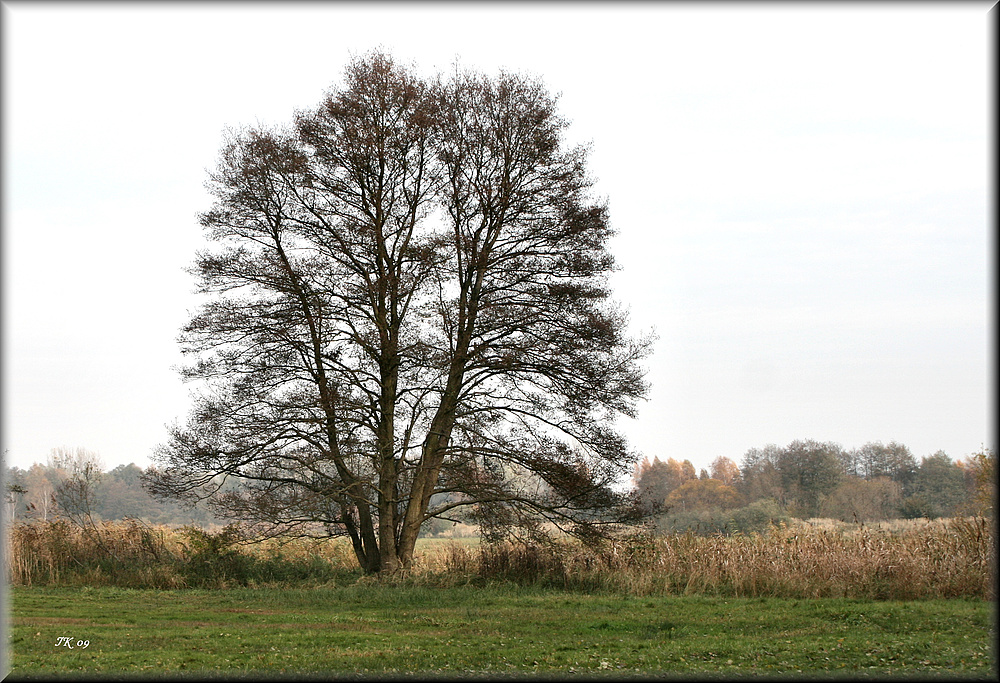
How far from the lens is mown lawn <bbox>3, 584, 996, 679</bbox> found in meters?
8.57

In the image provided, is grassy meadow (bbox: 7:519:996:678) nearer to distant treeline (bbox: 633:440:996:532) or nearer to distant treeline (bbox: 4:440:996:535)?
distant treeline (bbox: 4:440:996:535)

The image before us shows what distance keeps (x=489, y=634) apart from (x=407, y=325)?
9.00 metres

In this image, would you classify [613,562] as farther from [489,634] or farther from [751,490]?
[751,490]

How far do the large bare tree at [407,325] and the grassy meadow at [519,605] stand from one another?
1600 millimetres

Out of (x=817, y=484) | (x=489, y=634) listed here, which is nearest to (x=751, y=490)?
(x=817, y=484)

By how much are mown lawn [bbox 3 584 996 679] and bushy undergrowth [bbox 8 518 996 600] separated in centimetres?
120

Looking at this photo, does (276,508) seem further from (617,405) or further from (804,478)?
(804,478)

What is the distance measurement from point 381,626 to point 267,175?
11448mm

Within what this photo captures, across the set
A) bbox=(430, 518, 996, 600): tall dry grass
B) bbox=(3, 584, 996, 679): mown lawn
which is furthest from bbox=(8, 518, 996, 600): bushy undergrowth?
bbox=(3, 584, 996, 679): mown lawn

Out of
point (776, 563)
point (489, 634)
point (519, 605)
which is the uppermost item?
point (489, 634)

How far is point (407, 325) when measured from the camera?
18.3 metres

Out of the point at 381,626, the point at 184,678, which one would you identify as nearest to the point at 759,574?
the point at 381,626

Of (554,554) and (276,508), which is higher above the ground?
(276,508)

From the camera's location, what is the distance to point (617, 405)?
1805cm
